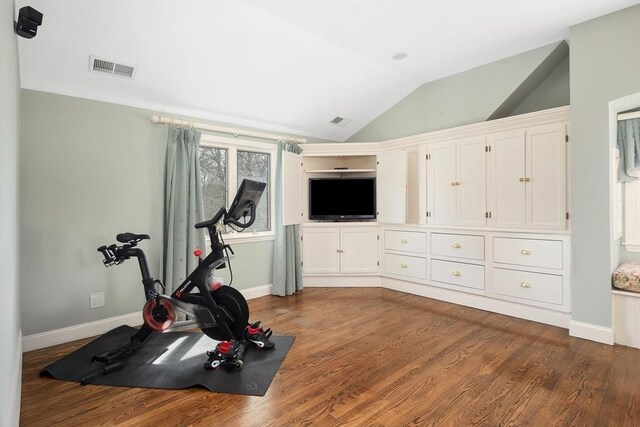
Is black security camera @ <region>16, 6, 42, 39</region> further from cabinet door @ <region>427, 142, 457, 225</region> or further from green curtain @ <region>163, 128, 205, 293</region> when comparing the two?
cabinet door @ <region>427, 142, 457, 225</region>

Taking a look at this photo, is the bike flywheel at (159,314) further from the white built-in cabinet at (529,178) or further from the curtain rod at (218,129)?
the white built-in cabinet at (529,178)

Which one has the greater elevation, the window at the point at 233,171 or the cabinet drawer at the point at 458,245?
the window at the point at 233,171

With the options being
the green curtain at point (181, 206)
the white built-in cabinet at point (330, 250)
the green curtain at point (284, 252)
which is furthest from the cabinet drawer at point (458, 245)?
the green curtain at point (181, 206)

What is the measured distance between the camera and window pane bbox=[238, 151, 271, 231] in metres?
4.36

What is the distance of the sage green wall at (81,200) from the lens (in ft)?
9.13

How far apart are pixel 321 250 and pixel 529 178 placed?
8.92 feet

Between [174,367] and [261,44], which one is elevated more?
[261,44]

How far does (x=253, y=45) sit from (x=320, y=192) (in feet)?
7.42

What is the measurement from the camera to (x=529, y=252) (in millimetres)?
3416

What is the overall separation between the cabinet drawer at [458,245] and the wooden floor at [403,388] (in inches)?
35.0

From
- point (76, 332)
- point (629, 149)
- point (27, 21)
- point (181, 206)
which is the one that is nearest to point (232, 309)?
point (181, 206)

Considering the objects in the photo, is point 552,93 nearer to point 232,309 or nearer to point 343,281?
point 343,281

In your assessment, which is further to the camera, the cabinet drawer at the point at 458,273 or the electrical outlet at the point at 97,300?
the cabinet drawer at the point at 458,273

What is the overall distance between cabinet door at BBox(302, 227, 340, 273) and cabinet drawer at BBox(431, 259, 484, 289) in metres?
1.36
